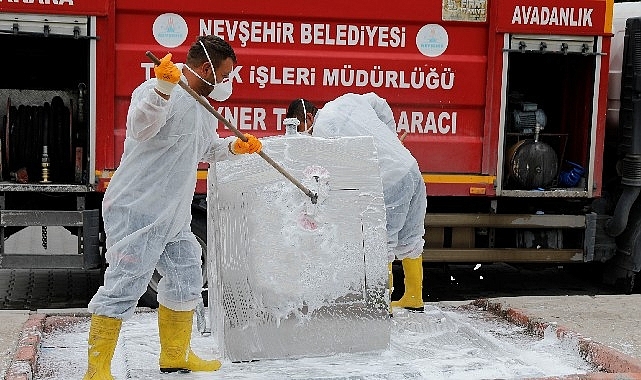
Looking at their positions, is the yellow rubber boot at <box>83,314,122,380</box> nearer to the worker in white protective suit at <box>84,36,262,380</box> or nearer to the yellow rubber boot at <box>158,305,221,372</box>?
the worker in white protective suit at <box>84,36,262,380</box>

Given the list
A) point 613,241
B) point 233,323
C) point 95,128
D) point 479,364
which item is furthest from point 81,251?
point 613,241

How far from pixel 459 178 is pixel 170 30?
87.8 inches

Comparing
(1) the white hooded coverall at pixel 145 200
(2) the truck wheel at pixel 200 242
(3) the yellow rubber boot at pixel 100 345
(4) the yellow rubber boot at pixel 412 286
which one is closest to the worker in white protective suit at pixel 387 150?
(4) the yellow rubber boot at pixel 412 286

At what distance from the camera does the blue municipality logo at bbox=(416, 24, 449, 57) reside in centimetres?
621

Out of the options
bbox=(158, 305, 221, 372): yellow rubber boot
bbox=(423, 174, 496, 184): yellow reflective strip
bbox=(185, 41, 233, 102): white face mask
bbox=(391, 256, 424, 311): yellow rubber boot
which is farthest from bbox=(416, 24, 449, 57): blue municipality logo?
bbox=(158, 305, 221, 372): yellow rubber boot

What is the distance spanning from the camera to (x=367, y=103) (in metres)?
5.36

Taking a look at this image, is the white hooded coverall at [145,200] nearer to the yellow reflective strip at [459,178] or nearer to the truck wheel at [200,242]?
the truck wheel at [200,242]

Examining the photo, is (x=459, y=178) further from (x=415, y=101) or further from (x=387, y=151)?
(x=387, y=151)

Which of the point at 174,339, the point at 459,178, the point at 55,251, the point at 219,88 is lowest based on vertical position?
the point at 174,339

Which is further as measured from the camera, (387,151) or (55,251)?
(55,251)

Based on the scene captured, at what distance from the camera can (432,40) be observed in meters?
6.22

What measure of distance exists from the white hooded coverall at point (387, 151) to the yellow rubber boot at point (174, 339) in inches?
57.2

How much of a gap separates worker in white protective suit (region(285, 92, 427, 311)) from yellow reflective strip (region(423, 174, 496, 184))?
0.82 meters

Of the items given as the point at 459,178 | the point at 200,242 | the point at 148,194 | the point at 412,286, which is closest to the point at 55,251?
the point at 200,242
